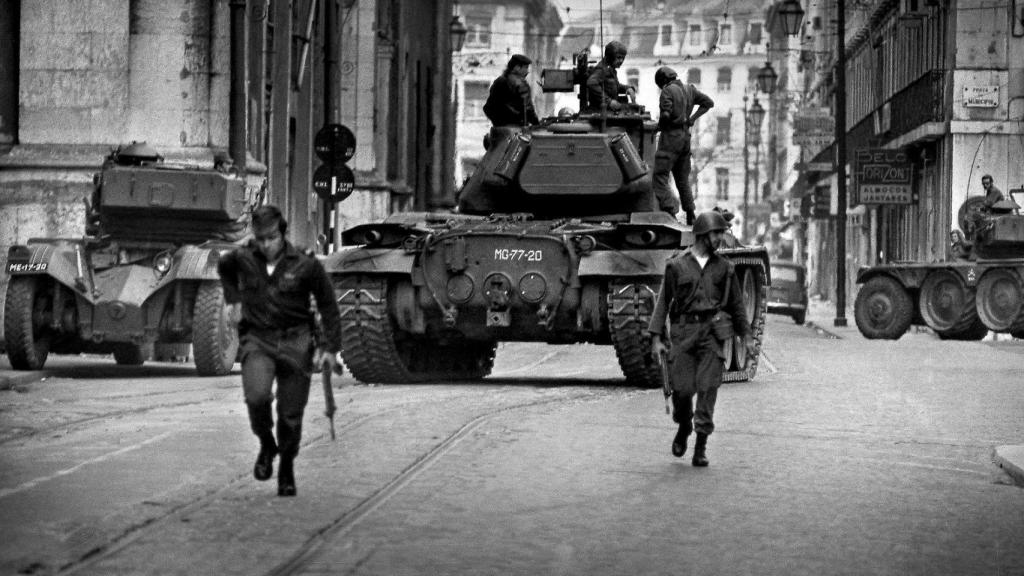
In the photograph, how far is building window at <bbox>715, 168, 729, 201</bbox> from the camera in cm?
13612

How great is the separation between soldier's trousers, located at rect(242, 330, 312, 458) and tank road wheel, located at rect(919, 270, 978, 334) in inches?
987

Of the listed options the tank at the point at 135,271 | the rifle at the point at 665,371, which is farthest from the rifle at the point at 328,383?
the tank at the point at 135,271

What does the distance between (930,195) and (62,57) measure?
24.9 metres

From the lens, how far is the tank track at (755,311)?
2123 cm

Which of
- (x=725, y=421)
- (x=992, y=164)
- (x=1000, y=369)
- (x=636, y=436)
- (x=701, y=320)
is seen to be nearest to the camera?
(x=701, y=320)

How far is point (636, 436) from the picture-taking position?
1445cm

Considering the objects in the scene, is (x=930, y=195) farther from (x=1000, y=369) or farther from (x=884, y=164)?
(x=1000, y=369)

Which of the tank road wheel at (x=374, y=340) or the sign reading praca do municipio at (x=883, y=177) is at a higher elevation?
the sign reading praca do municipio at (x=883, y=177)

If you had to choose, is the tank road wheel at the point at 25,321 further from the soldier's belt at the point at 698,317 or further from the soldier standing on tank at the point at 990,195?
the soldier standing on tank at the point at 990,195

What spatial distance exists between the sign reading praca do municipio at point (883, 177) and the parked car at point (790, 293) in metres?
2.80

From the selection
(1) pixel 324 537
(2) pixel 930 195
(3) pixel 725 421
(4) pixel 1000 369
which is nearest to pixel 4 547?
(1) pixel 324 537

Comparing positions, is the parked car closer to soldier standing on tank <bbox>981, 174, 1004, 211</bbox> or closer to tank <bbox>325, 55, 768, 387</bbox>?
soldier standing on tank <bbox>981, 174, 1004, 211</bbox>

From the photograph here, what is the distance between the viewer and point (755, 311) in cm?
2289

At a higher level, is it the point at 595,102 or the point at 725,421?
the point at 595,102
